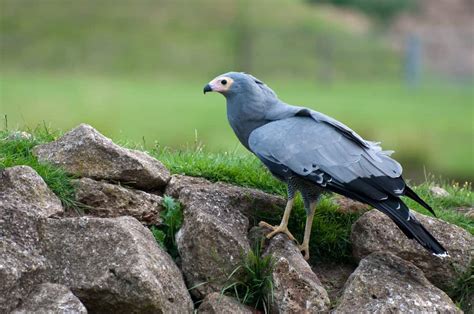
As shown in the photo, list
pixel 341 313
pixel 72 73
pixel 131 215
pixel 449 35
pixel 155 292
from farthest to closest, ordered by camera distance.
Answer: pixel 449 35, pixel 72 73, pixel 131 215, pixel 341 313, pixel 155 292

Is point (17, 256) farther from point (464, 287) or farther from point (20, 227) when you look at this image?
point (464, 287)

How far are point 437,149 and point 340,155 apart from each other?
67.4 feet

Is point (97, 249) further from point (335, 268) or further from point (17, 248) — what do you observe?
point (335, 268)

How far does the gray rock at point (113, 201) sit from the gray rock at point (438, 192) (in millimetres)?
2610

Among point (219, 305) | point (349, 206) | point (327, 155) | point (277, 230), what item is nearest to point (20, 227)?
point (219, 305)

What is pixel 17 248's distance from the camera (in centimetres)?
582

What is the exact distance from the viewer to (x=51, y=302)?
5.66 meters

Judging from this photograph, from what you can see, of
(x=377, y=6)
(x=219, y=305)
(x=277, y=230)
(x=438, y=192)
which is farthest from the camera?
(x=377, y=6)

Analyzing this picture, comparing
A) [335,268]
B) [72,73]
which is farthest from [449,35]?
[335,268]

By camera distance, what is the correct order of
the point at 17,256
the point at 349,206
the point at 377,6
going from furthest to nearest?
1. the point at 377,6
2. the point at 349,206
3. the point at 17,256

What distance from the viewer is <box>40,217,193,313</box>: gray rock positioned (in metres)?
5.79

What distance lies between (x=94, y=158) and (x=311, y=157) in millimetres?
1391

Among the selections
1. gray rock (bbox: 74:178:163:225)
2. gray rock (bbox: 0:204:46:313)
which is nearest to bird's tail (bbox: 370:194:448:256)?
gray rock (bbox: 74:178:163:225)

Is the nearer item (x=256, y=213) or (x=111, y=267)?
(x=111, y=267)
